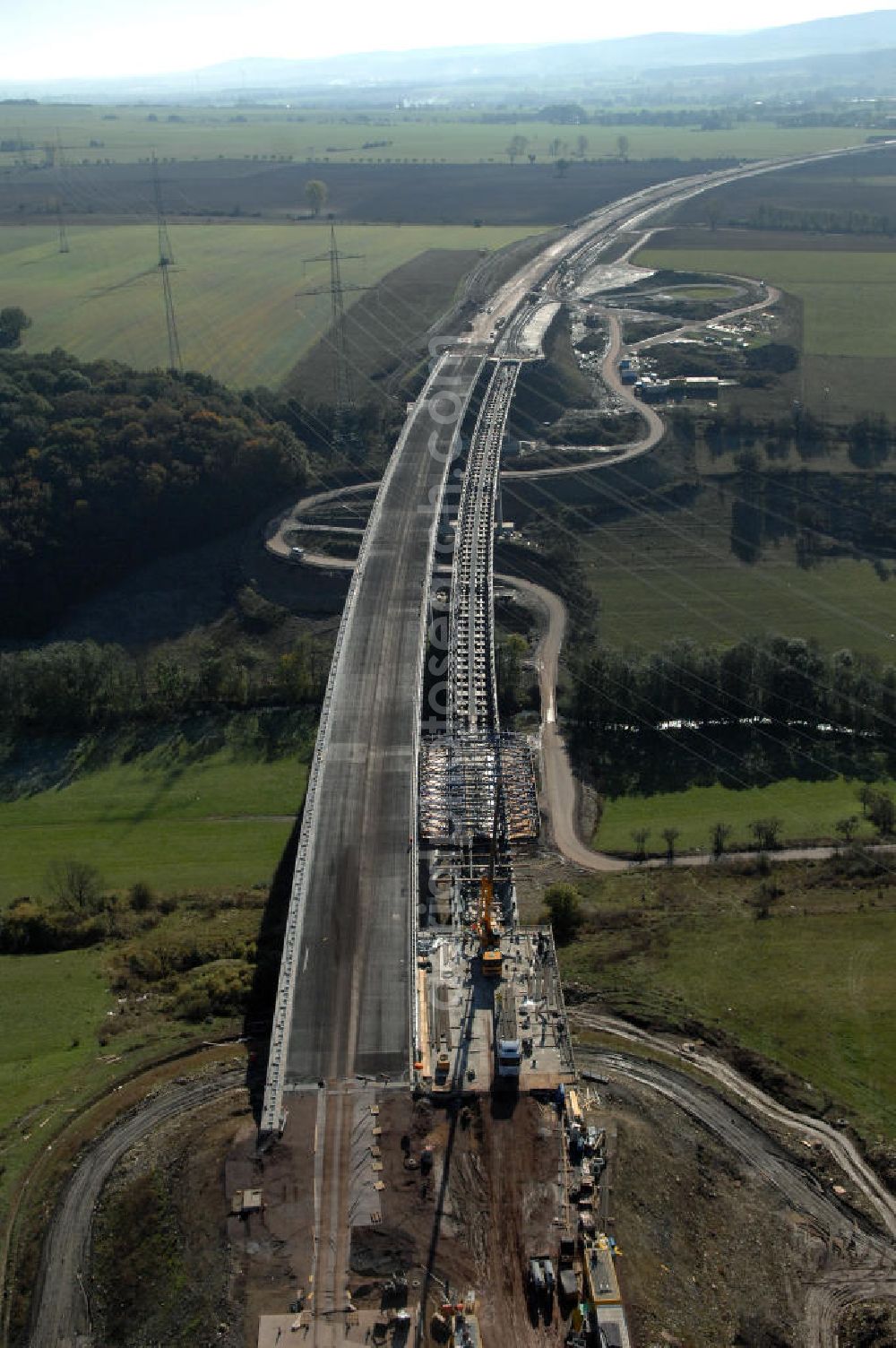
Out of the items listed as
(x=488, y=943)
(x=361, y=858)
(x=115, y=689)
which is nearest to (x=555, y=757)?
(x=361, y=858)

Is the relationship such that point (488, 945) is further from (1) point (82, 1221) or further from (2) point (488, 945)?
(1) point (82, 1221)

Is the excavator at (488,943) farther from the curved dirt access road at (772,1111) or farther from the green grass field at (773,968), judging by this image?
the green grass field at (773,968)

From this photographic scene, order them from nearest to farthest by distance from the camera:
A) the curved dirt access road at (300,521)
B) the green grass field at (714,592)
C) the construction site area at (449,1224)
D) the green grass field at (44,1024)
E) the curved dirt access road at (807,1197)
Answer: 1. the construction site area at (449,1224)
2. the curved dirt access road at (807,1197)
3. the green grass field at (44,1024)
4. the green grass field at (714,592)
5. the curved dirt access road at (300,521)

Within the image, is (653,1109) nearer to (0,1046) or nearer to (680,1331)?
(680,1331)

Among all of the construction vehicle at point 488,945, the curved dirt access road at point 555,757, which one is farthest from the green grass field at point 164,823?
the construction vehicle at point 488,945

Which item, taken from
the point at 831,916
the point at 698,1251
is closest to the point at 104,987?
the point at 698,1251

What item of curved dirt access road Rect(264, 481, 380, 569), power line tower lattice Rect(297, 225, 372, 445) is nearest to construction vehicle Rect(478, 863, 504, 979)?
curved dirt access road Rect(264, 481, 380, 569)
